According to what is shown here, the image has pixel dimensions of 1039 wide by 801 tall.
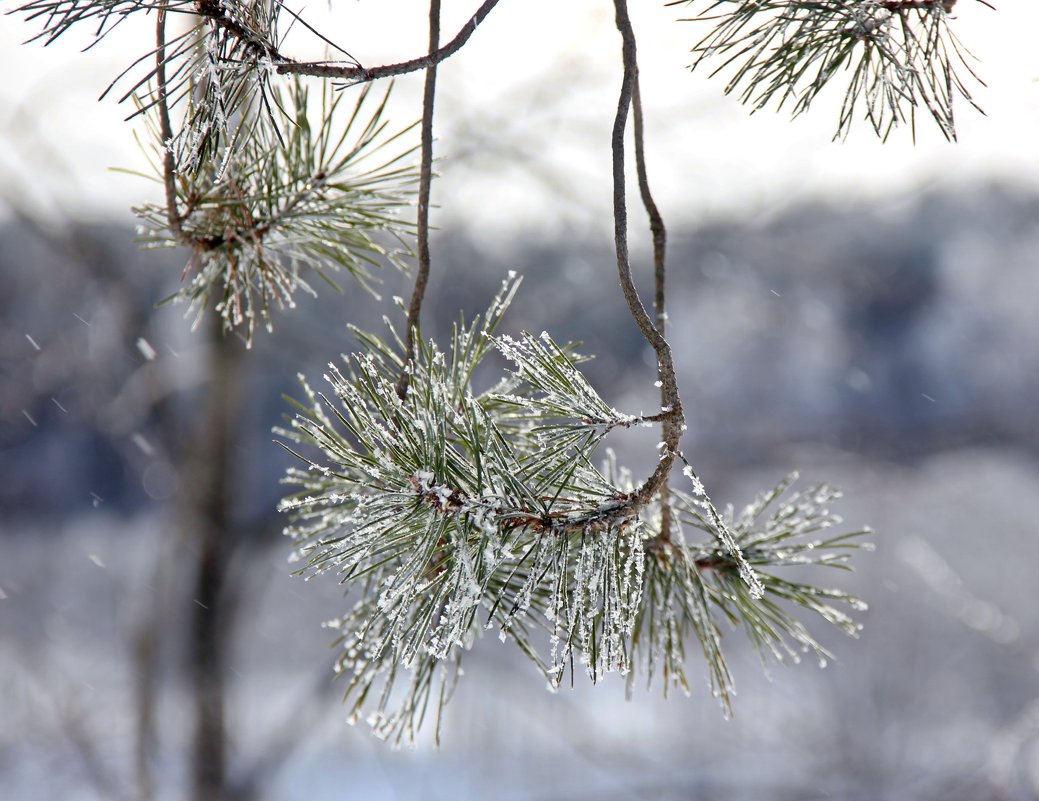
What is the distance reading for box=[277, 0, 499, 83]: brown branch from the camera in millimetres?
346

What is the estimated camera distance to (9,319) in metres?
3.30

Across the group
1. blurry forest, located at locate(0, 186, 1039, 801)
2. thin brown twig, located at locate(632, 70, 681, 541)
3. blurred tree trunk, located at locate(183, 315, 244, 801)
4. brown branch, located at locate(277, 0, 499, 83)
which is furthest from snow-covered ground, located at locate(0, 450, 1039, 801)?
brown branch, located at locate(277, 0, 499, 83)

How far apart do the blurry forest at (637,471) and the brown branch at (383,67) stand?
5.02ft

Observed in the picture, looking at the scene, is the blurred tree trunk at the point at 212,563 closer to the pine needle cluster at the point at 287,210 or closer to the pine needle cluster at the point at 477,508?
the pine needle cluster at the point at 287,210

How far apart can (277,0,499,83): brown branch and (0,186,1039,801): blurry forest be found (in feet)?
5.02

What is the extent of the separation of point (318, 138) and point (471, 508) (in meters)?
0.29

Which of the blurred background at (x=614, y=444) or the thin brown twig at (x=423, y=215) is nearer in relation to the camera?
the thin brown twig at (x=423, y=215)

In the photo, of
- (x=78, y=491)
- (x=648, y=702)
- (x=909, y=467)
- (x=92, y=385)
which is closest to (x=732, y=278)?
(x=909, y=467)

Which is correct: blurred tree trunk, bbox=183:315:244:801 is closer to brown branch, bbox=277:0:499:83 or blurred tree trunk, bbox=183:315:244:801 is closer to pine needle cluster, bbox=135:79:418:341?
pine needle cluster, bbox=135:79:418:341

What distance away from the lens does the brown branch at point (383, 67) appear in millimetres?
346

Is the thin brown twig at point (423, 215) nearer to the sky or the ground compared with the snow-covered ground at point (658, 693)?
nearer to the sky

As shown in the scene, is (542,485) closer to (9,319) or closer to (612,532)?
(612,532)

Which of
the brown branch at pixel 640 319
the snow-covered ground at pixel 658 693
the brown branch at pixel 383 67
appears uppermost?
the brown branch at pixel 383 67

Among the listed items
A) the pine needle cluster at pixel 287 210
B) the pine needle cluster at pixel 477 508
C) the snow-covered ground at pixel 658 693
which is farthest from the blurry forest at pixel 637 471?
the pine needle cluster at pixel 477 508
